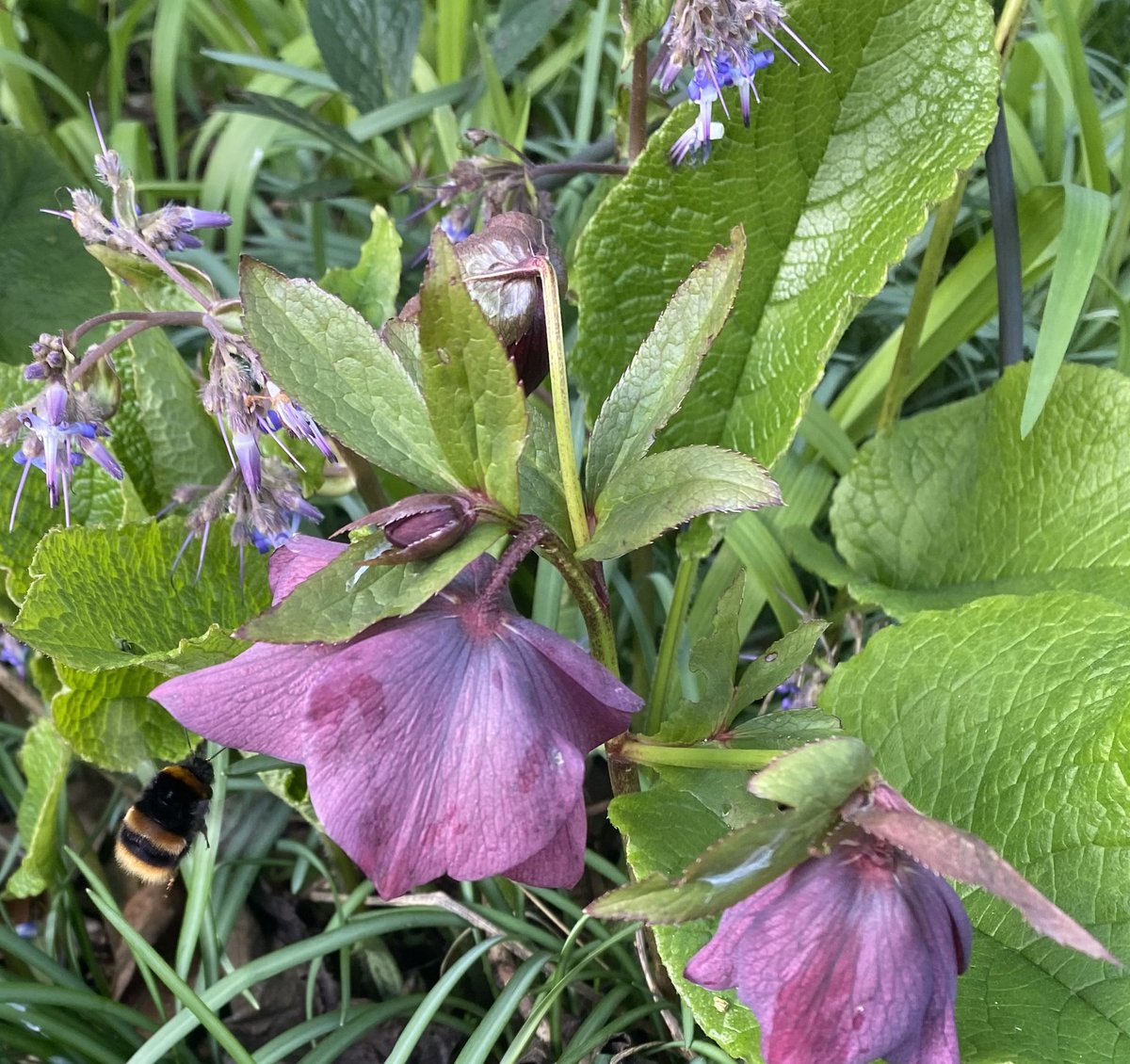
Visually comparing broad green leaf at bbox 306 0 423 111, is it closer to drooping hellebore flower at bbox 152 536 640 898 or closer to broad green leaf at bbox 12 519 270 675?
broad green leaf at bbox 12 519 270 675

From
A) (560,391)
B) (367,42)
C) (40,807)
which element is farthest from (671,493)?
(367,42)

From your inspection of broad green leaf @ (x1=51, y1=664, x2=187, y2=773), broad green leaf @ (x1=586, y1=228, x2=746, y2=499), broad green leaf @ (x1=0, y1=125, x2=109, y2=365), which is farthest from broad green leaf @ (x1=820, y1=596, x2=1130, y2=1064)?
broad green leaf @ (x1=0, y1=125, x2=109, y2=365)

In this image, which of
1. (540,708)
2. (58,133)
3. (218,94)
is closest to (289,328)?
(540,708)

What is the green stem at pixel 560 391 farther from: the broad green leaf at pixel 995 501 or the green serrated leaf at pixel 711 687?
the broad green leaf at pixel 995 501

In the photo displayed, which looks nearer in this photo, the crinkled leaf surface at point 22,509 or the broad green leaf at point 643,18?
the broad green leaf at point 643,18

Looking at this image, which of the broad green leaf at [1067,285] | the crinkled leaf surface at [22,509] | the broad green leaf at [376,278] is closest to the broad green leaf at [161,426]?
the crinkled leaf surface at [22,509]

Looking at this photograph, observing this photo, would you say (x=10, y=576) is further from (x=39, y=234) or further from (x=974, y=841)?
(x=974, y=841)
